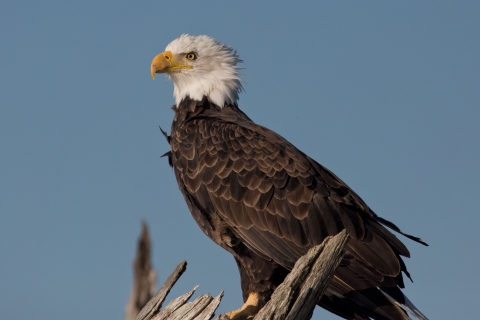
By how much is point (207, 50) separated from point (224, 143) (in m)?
1.71

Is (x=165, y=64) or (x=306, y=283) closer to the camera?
(x=306, y=283)

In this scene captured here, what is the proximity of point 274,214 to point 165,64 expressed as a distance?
254 centimetres

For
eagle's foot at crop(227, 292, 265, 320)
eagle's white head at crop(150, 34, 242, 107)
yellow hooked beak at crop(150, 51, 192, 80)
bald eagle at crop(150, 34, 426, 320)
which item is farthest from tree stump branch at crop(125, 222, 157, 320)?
yellow hooked beak at crop(150, 51, 192, 80)

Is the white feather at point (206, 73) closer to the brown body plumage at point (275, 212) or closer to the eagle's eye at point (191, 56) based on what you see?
the eagle's eye at point (191, 56)

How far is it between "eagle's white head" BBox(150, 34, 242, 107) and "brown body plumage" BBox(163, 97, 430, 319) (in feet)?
3.15

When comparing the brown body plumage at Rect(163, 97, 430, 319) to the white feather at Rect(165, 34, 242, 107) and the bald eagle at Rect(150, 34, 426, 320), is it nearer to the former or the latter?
the bald eagle at Rect(150, 34, 426, 320)

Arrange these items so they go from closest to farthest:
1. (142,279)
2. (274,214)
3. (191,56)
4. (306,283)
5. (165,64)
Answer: (306,283)
(274,214)
(142,279)
(165,64)
(191,56)

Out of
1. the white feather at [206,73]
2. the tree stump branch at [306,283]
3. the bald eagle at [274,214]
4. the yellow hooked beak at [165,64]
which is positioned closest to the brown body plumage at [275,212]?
the bald eagle at [274,214]

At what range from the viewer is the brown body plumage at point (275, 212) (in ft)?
21.1

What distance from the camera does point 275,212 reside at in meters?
6.96

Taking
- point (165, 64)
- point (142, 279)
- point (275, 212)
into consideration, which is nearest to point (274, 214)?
point (275, 212)

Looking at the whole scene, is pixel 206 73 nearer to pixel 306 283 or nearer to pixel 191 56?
pixel 191 56

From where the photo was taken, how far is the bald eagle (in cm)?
639

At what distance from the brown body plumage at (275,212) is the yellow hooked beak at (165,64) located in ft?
3.91
